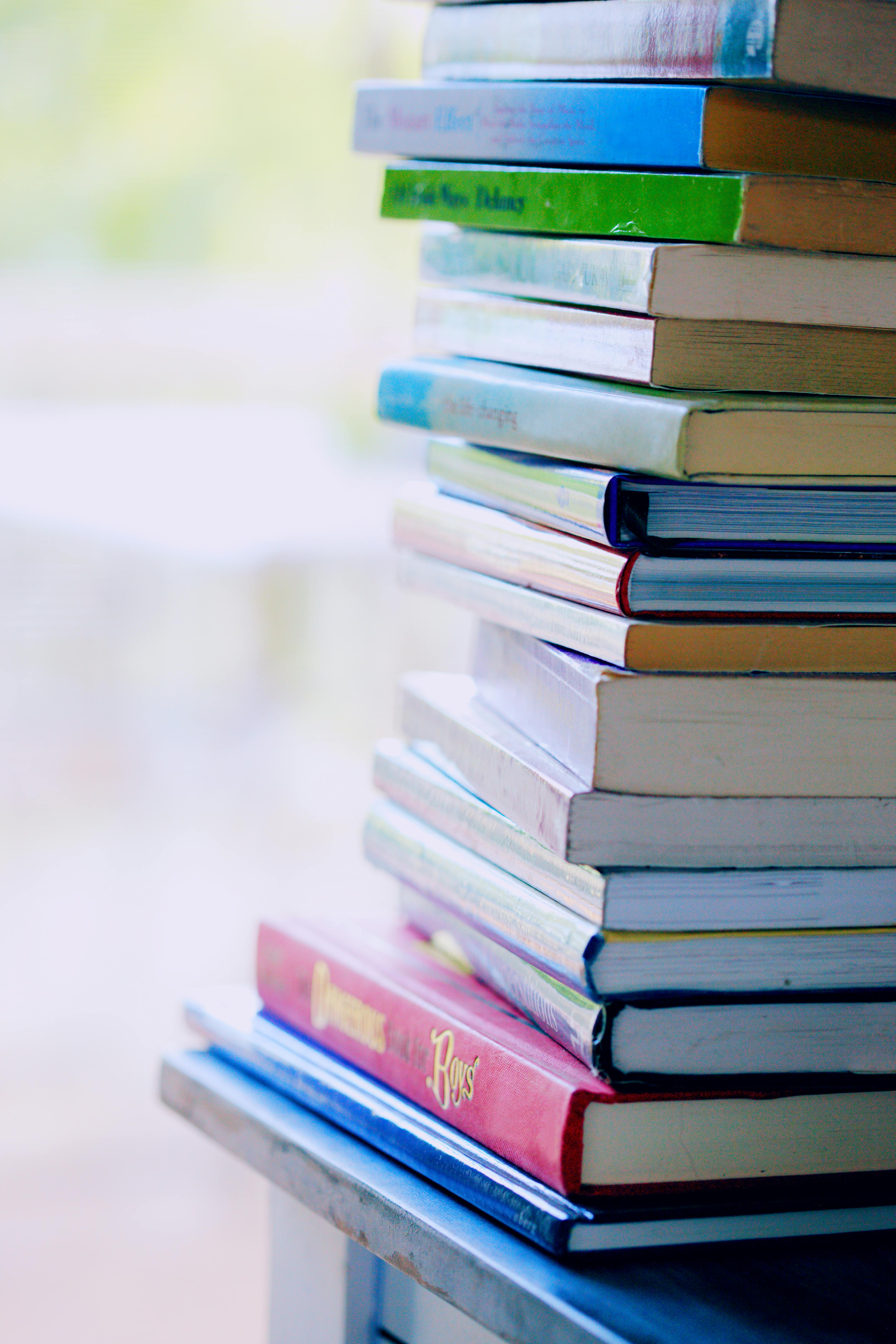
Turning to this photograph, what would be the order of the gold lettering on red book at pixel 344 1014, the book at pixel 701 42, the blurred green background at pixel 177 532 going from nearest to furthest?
the book at pixel 701 42
the gold lettering on red book at pixel 344 1014
the blurred green background at pixel 177 532

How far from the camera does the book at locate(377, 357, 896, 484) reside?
18.1 inches

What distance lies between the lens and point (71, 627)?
2387mm

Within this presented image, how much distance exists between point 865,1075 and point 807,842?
8 centimetres

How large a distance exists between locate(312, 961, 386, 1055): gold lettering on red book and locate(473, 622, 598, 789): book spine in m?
0.12

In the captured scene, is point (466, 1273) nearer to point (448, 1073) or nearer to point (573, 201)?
point (448, 1073)

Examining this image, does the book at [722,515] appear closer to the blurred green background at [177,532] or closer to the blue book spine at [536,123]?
the blue book spine at [536,123]

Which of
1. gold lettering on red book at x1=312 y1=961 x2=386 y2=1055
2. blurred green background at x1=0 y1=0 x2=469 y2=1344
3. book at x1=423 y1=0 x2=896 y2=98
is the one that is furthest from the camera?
blurred green background at x1=0 y1=0 x2=469 y2=1344

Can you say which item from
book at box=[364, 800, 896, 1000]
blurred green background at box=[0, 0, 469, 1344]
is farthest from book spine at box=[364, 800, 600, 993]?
blurred green background at box=[0, 0, 469, 1344]

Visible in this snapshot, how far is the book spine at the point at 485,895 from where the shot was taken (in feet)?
1.60

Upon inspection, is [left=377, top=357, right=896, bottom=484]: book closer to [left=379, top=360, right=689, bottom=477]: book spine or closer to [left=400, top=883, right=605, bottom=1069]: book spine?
[left=379, top=360, right=689, bottom=477]: book spine

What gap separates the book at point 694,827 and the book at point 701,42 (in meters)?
0.22

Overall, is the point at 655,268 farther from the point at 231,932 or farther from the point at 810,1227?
the point at 231,932

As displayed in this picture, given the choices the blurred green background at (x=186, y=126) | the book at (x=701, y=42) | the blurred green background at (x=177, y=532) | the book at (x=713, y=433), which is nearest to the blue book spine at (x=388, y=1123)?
the book at (x=713, y=433)

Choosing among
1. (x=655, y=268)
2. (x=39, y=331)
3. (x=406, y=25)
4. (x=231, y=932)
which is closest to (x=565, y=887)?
Answer: (x=655, y=268)
